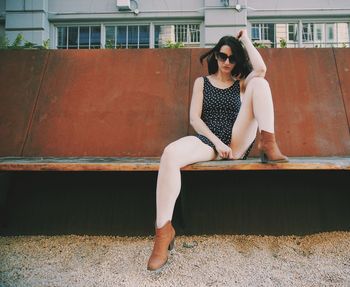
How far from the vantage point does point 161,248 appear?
1788mm

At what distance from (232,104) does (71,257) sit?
1.53 m

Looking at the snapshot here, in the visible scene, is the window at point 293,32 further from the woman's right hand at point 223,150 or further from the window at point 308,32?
the woman's right hand at point 223,150

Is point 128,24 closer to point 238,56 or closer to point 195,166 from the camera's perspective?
point 238,56

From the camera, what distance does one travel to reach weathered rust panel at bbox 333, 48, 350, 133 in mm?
2984

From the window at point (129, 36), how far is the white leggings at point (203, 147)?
7090 millimetres

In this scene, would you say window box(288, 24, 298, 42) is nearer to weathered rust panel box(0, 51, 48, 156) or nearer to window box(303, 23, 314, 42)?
window box(303, 23, 314, 42)

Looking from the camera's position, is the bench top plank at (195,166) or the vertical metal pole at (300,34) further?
the vertical metal pole at (300,34)

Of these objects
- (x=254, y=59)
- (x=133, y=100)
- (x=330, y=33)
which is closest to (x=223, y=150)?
(x=254, y=59)

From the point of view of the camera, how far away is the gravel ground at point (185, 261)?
1.87m

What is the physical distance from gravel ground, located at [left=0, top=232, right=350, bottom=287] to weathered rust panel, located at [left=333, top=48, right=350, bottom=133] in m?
1.18

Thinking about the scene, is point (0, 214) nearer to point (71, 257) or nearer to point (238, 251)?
point (71, 257)

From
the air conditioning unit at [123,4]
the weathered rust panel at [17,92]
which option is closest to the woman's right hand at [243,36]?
the weathered rust panel at [17,92]

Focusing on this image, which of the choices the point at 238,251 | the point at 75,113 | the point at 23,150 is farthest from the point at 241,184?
the point at 23,150

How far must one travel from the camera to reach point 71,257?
2.23 m
